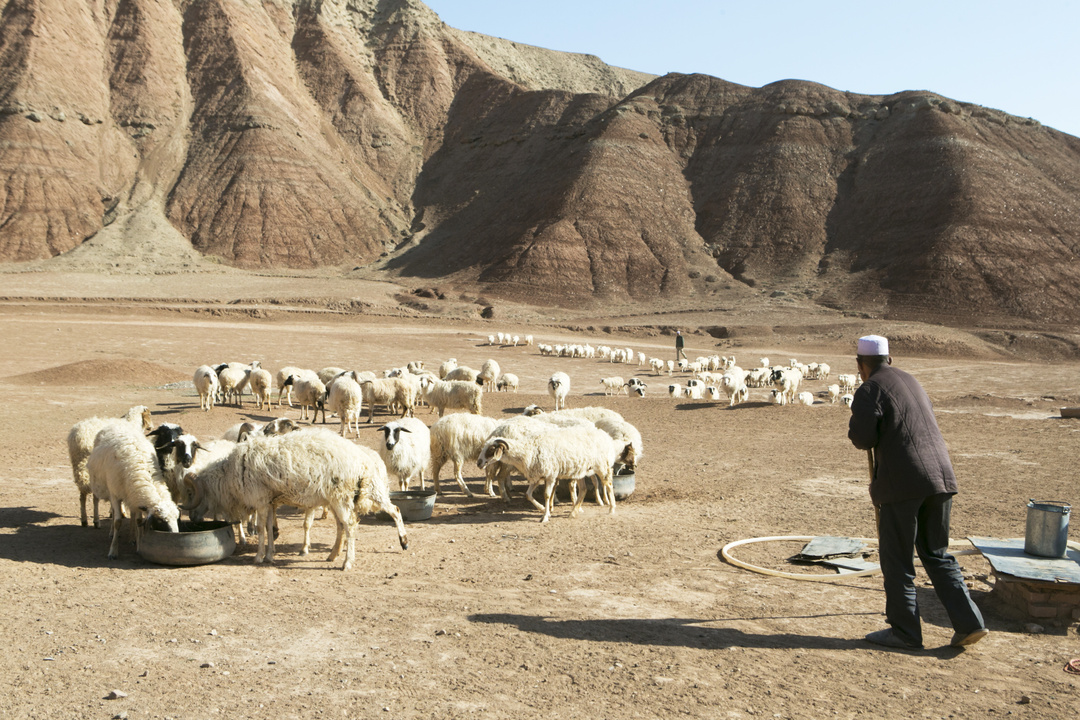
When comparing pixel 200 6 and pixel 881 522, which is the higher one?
pixel 200 6

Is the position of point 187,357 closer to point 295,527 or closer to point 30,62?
point 295,527

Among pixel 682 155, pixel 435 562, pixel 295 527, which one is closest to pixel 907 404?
pixel 435 562

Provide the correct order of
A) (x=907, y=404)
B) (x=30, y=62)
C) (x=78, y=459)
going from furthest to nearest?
(x=30, y=62) < (x=78, y=459) < (x=907, y=404)

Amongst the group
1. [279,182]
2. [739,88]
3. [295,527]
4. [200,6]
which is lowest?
[295,527]

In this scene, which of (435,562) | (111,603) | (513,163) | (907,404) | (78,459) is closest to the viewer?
(907,404)

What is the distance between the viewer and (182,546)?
8.02m

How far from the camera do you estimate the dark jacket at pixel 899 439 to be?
6094 millimetres

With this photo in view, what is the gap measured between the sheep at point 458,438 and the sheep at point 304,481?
3.52 meters

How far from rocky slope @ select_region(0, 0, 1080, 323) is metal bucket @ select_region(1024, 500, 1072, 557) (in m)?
62.1

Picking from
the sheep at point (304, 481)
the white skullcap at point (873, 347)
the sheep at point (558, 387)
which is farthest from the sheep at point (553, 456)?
the sheep at point (558, 387)

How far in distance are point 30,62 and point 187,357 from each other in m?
72.8

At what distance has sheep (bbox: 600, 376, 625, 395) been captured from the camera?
29.9 metres

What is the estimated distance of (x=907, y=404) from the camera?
6.21 metres

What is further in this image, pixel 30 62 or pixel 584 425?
pixel 30 62
